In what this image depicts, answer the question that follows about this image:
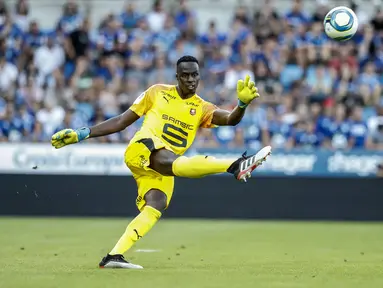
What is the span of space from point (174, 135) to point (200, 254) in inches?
88.9

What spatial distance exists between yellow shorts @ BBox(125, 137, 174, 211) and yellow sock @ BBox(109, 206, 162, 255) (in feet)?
0.77

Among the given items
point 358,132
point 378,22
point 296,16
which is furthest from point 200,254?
point 378,22

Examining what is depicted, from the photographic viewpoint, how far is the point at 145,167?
32.7 ft

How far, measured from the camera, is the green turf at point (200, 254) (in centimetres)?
838

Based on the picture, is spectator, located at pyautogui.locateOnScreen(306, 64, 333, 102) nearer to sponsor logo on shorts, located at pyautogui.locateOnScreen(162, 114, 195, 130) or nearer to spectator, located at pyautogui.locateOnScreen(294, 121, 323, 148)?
spectator, located at pyautogui.locateOnScreen(294, 121, 323, 148)

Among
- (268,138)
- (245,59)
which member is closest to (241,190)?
(268,138)

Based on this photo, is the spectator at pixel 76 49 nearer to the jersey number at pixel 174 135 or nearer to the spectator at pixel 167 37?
the spectator at pixel 167 37

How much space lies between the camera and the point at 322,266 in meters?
9.98

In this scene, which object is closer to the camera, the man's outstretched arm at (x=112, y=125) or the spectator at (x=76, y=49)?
the man's outstretched arm at (x=112, y=125)

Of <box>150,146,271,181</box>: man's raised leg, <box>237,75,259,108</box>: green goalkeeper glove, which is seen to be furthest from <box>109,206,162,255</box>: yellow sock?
<box>237,75,259,108</box>: green goalkeeper glove

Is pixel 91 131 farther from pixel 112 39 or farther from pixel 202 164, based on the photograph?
pixel 112 39

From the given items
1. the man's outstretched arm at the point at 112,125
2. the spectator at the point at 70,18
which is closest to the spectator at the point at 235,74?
the spectator at the point at 70,18

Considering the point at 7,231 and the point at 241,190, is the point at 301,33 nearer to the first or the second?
the point at 241,190

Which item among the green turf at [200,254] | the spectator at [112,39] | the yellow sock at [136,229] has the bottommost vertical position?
the green turf at [200,254]
